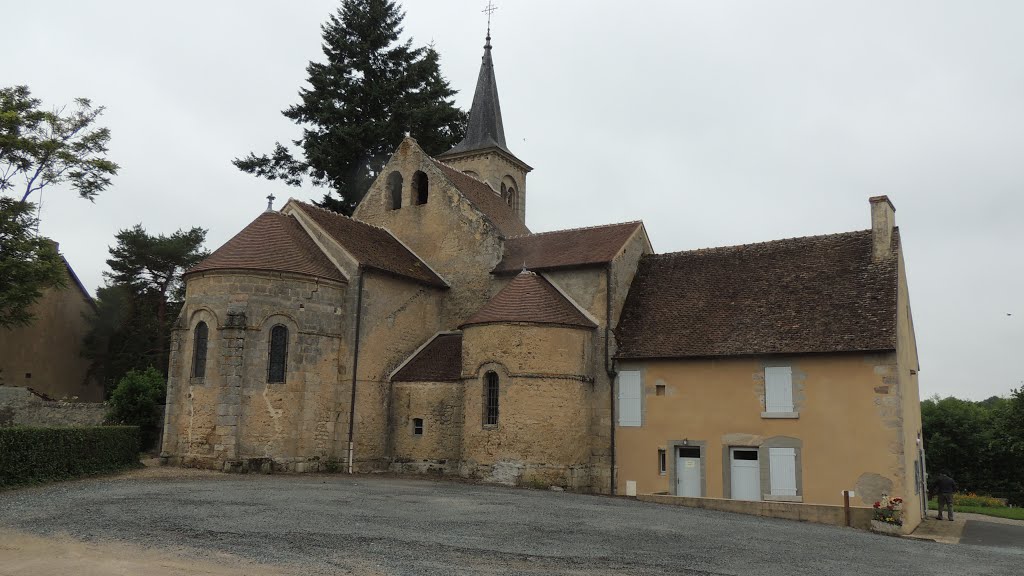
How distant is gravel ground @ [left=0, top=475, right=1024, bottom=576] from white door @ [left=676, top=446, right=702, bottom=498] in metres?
2.85

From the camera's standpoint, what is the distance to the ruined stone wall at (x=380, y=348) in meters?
23.0

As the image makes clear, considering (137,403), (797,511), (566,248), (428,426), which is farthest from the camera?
(137,403)

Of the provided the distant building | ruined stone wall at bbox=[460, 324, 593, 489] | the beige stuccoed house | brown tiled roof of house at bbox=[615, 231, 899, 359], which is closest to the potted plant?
the beige stuccoed house

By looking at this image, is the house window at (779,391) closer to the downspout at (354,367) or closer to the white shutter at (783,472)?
the white shutter at (783,472)

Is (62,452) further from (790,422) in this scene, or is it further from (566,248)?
(790,422)

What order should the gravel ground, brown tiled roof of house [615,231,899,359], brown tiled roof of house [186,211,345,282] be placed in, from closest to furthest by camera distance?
the gravel ground
brown tiled roof of house [615,231,899,359]
brown tiled roof of house [186,211,345,282]

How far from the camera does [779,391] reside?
65.1 feet

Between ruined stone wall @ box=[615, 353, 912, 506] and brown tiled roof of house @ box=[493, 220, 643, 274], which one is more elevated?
brown tiled roof of house @ box=[493, 220, 643, 274]

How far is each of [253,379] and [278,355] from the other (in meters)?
0.96

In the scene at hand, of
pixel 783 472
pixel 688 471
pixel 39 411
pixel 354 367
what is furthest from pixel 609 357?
pixel 39 411

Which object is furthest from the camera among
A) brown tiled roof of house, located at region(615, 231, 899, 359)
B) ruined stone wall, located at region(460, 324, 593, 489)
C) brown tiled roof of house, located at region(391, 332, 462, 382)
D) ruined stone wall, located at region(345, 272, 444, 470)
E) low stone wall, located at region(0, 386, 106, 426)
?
low stone wall, located at region(0, 386, 106, 426)

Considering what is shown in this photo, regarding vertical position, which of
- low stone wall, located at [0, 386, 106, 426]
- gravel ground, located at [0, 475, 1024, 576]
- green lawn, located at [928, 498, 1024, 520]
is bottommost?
green lawn, located at [928, 498, 1024, 520]

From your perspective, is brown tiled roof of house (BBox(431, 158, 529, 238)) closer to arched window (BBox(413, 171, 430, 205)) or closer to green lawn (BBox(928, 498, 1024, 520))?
arched window (BBox(413, 171, 430, 205))

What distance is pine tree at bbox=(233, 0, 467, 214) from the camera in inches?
1494
